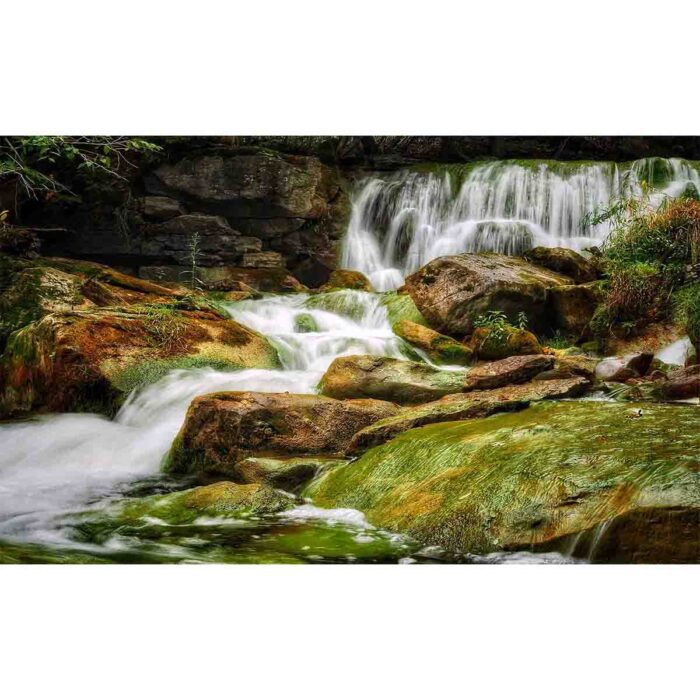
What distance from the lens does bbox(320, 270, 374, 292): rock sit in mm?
5191

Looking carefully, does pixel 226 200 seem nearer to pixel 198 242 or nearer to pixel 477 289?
pixel 198 242

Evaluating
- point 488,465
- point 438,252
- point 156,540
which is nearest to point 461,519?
point 488,465

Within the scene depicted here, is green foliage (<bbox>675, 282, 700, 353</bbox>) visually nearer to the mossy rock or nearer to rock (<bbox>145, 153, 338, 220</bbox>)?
the mossy rock

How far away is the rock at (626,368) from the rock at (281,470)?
1.64 m

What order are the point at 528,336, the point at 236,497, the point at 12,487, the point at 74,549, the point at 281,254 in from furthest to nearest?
the point at 281,254 < the point at 528,336 < the point at 12,487 < the point at 236,497 < the point at 74,549

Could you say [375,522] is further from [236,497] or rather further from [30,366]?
[30,366]

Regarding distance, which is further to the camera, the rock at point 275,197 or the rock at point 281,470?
the rock at point 275,197

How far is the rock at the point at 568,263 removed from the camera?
453 cm

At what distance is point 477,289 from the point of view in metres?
4.59

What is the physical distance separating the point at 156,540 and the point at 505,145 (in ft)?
10.3

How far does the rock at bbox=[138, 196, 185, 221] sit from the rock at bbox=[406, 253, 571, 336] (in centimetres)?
174

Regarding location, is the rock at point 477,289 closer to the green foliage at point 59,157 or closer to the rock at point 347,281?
the rock at point 347,281

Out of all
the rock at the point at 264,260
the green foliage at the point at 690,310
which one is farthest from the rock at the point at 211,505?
the green foliage at the point at 690,310

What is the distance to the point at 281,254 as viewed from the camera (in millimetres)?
5266
